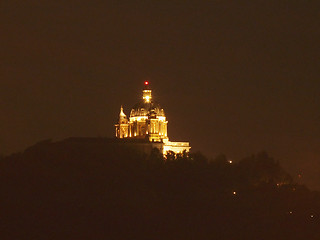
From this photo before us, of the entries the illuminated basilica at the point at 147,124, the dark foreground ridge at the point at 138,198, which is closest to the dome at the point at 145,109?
the illuminated basilica at the point at 147,124

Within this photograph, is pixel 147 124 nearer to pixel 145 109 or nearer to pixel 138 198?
pixel 145 109

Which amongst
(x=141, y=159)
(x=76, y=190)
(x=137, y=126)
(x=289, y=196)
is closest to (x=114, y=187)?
(x=76, y=190)

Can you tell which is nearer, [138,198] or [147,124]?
[138,198]

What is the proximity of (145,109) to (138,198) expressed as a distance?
121ft

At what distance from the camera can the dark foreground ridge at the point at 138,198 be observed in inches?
3337

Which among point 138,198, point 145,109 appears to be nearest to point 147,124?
point 145,109

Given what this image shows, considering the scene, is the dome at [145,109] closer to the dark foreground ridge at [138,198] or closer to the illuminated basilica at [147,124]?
the illuminated basilica at [147,124]

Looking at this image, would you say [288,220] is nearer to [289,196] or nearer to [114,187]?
[289,196]

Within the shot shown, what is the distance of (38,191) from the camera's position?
87625mm

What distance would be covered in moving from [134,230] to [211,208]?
27.0 feet

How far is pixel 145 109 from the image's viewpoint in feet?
412

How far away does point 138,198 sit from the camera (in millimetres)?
89188

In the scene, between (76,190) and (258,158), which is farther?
(258,158)

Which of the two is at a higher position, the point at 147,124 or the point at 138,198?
the point at 147,124
